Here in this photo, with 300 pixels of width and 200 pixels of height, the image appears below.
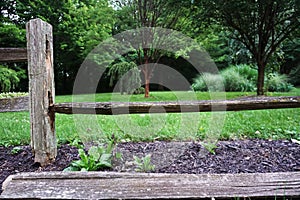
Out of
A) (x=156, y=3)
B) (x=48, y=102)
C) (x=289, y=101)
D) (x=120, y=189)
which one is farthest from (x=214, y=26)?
(x=120, y=189)

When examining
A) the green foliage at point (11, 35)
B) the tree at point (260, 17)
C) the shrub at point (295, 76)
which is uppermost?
the green foliage at point (11, 35)

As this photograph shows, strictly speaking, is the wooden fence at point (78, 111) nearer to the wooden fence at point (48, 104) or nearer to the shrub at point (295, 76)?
the wooden fence at point (48, 104)

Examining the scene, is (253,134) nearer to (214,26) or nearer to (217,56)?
(214,26)

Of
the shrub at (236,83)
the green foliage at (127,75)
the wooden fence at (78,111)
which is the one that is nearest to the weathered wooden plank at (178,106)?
the wooden fence at (78,111)

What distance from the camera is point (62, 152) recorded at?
6.98ft

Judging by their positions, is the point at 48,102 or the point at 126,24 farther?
the point at 126,24

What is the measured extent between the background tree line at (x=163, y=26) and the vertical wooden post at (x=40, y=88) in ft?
15.2

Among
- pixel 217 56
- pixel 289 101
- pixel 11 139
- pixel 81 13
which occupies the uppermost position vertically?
pixel 81 13

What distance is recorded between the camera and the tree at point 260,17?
18.7 ft

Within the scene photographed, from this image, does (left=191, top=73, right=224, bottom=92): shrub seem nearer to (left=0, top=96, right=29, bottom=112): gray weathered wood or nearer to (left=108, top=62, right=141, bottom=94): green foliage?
(left=108, top=62, right=141, bottom=94): green foliage

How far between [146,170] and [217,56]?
45.1ft

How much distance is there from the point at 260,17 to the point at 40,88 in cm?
637

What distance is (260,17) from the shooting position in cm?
638

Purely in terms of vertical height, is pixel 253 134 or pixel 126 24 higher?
pixel 126 24
